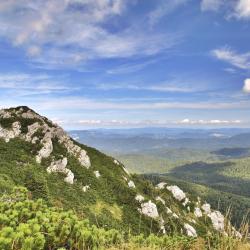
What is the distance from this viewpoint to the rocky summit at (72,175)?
77875mm

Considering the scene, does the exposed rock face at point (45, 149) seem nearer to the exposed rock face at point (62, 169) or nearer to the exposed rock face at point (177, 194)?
the exposed rock face at point (62, 169)

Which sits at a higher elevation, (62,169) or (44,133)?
(44,133)

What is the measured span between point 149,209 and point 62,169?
26.7m

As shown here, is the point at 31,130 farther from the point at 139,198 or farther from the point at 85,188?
the point at 139,198

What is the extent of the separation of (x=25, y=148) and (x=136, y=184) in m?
40.9

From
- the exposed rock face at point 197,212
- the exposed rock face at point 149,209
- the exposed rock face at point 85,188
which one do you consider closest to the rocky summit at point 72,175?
the exposed rock face at point 149,209

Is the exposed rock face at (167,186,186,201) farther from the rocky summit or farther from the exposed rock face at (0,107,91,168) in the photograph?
the exposed rock face at (0,107,91,168)

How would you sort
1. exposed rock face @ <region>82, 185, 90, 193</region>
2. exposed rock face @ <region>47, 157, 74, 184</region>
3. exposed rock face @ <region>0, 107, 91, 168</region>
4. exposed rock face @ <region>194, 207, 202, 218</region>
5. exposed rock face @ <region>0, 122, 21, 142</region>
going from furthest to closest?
exposed rock face @ <region>194, 207, 202, 218</region>
exposed rock face @ <region>0, 122, 21, 142</region>
exposed rock face @ <region>0, 107, 91, 168</region>
exposed rock face @ <region>82, 185, 90, 193</region>
exposed rock face @ <region>47, 157, 74, 184</region>

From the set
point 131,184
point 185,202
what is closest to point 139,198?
point 131,184

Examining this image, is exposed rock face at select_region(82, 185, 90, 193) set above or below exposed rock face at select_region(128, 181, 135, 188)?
above

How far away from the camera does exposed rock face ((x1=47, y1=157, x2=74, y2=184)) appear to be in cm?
8812

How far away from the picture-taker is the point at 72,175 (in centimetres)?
8975

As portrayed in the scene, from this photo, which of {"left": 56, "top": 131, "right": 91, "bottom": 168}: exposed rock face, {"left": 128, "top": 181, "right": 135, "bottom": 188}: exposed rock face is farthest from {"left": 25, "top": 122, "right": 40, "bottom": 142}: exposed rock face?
{"left": 128, "top": 181, "right": 135, "bottom": 188}: exposed rock face

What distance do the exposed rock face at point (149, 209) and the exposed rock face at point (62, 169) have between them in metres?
21.6
